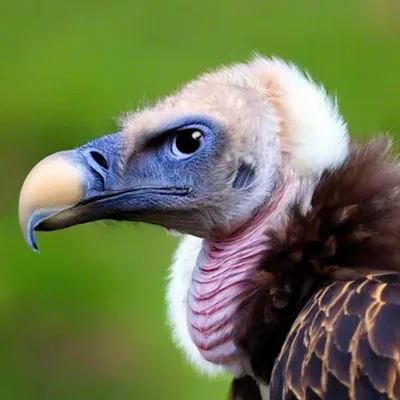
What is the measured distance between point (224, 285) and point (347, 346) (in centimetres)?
34

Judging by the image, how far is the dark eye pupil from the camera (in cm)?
206

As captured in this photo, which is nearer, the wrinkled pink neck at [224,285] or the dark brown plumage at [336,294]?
the dark brown plumage at [336,294]

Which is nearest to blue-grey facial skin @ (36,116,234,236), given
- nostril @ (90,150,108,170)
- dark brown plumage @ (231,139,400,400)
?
nostril @ (90,150,108,170)

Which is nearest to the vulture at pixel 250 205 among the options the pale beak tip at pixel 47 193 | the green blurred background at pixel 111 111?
the pale beak tip at pixel 47 193

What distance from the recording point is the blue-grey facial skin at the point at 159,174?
2.05m

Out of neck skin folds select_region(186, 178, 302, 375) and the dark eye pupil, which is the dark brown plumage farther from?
the dark eye pupil

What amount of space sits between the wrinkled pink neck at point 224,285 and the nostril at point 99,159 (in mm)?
224

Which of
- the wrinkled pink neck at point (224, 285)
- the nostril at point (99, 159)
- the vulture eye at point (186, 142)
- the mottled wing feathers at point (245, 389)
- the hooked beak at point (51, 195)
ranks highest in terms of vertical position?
the vulture eye at point (186, 142)

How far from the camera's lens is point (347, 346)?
1.75 meters

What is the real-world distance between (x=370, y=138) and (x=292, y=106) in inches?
5.3

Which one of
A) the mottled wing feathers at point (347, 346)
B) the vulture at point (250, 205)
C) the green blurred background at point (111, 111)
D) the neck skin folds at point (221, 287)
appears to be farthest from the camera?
the green blurred background at point (111, 111)

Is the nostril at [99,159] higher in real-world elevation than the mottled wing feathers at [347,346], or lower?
higher

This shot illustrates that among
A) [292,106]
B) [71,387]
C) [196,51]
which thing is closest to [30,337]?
[71,387]

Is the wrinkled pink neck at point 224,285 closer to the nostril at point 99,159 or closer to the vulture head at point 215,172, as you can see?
the vulture head at point 215,172
